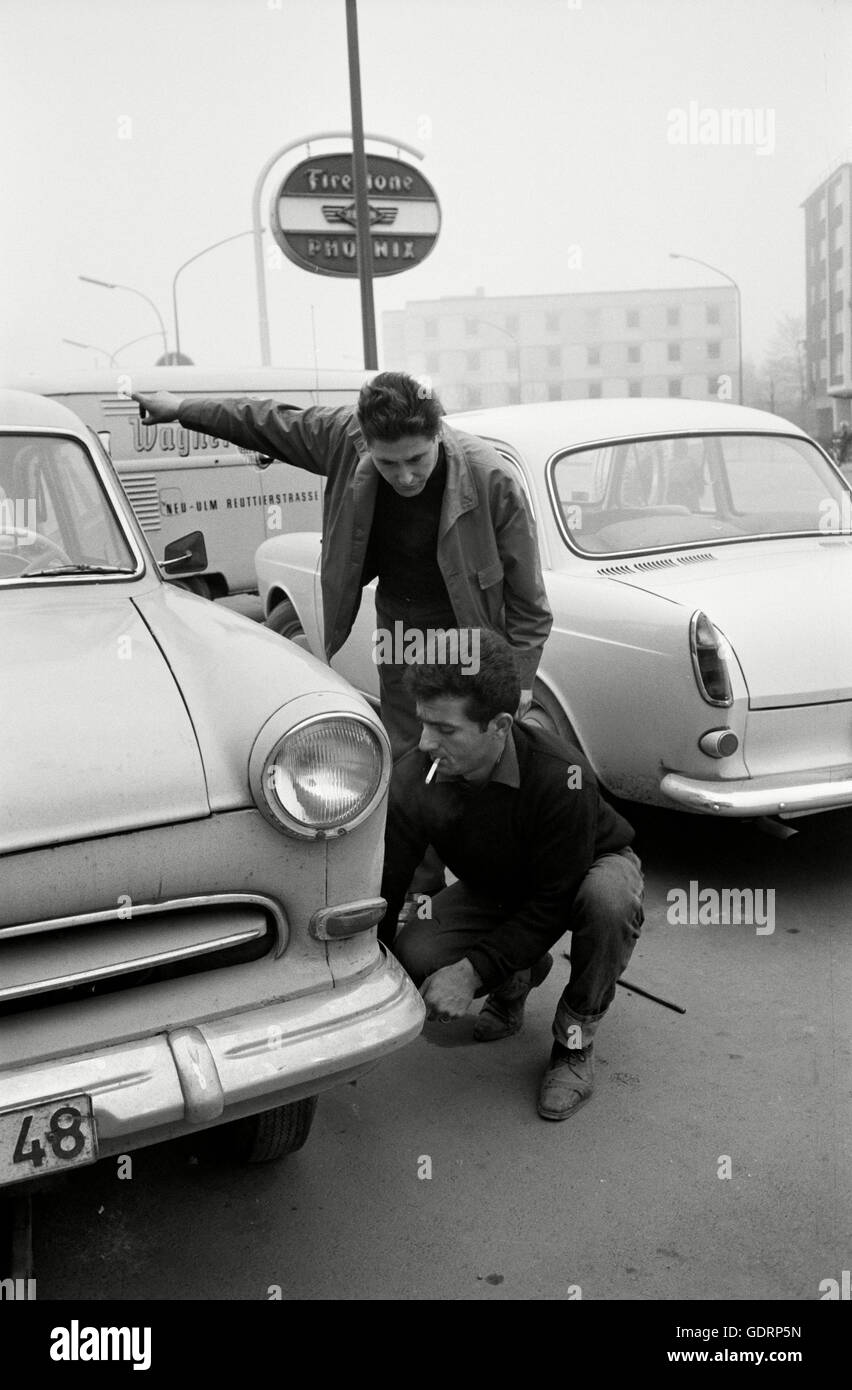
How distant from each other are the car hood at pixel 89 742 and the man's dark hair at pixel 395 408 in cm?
87

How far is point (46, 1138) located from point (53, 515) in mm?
1943

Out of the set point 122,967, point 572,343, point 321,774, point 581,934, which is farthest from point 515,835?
point 572,343

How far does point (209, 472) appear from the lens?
8.75 meters

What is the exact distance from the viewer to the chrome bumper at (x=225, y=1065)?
6.68 feet

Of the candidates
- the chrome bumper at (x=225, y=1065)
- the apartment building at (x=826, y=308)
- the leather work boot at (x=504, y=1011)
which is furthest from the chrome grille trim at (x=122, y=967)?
the apartment building at (x=826, y=308)

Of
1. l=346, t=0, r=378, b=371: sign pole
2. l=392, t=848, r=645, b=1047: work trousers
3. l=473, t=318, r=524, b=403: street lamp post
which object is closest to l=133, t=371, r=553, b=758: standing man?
l=392, t=848, r=645, b=1047: work trousers

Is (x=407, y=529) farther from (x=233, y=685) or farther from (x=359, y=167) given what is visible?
(x=359, y=167)

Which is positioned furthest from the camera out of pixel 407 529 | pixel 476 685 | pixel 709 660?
pixel 709 660

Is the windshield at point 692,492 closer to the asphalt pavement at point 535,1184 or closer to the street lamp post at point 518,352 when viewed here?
the asphalt pavement at point 535,1184

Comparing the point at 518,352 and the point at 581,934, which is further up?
the point at 518,352

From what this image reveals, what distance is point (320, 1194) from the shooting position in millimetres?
2621

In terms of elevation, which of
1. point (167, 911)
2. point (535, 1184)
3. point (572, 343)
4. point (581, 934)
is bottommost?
point (535, 1184)

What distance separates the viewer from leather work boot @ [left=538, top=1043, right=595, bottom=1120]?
288 cm
